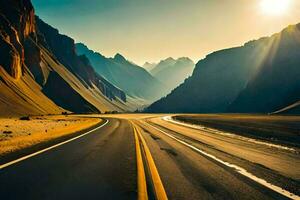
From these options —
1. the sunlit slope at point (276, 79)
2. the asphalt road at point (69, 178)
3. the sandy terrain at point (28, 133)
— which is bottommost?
the asphalt road at point (69, 178)

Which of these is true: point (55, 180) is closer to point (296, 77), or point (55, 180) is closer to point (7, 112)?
point (7, 112)

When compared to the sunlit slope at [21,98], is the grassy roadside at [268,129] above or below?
below

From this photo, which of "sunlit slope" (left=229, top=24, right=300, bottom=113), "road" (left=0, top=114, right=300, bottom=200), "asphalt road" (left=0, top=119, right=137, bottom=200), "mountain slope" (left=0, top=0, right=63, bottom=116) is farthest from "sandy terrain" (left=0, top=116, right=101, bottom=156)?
"sunlit slope" (left=229, top=24, right=300, bottom=113)

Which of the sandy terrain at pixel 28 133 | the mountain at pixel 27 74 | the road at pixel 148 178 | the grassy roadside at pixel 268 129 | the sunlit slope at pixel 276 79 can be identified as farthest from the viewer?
the sunlit slope at pixel 276 79

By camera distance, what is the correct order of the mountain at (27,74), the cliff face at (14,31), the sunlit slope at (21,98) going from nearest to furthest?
1. the sunlit slope at (21,98)
2. the mountain at (27,74)
3. the cliff face at (14,31)

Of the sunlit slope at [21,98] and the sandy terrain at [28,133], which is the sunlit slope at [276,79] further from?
the sandy terrain at [28,133]

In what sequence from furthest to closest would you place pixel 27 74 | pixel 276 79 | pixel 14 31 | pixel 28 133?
pixel 276 79 < pixel 27 74 < pixel 14 31 < pixel 28 133

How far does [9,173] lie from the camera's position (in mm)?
8320

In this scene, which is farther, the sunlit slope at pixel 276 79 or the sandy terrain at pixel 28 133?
the sunlit slope at pixel 276 79

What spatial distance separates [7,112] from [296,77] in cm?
12894

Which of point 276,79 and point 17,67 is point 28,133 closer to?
point 17,67

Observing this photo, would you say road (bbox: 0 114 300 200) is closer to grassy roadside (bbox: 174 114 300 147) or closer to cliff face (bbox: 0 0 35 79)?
grassy roadside (bbox: 174 114 300 147)

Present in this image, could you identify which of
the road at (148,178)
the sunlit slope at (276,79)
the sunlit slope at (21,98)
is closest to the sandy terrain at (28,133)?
the road at (148,178)

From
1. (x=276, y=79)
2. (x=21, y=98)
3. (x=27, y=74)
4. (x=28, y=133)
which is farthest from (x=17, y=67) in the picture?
(x=276, y=79)
